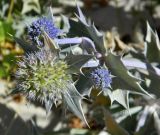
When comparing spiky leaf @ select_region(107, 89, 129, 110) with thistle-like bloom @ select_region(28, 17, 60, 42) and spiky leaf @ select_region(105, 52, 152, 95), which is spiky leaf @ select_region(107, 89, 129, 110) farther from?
thistle-like bloom @ select_region(28, 17, 60, 42)

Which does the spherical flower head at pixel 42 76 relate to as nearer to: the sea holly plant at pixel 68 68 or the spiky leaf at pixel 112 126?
the sea holly plant at pixel 68 68

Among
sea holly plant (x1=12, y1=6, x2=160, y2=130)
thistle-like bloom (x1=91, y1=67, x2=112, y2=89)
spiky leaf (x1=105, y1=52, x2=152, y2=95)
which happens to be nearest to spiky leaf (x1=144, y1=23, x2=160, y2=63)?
sea holly plant (x1=12, y1=6, x2=160, y2=130)

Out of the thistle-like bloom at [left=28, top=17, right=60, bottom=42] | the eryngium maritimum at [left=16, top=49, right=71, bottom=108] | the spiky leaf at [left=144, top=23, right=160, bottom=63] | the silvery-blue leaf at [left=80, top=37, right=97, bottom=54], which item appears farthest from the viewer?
the spiky leaf at [left=144, top=23, right=160, bottom=63]

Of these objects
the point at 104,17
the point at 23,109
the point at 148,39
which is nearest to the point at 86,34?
the point at 148,39

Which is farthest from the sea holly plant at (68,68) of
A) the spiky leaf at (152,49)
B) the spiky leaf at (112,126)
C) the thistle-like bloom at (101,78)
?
the spiky leaf at (112,126)

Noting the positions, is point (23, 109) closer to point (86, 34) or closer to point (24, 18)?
point (24, 18)

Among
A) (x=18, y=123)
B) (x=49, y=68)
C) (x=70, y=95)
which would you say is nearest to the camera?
(x=49, y=68)

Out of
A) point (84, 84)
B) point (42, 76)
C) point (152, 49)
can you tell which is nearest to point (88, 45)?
point (84, 84)
